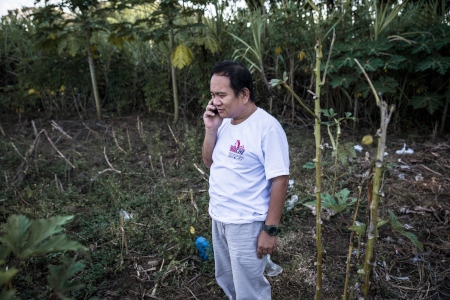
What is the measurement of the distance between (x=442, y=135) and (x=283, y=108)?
6.60 ft

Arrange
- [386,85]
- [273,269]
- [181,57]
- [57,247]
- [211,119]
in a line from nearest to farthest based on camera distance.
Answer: [57,247]
[211,119]
[273,269]
[386,85]
[181,57]

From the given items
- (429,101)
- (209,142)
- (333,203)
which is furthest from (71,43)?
(429,101)

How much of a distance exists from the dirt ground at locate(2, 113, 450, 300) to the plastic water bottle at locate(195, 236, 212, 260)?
5cm

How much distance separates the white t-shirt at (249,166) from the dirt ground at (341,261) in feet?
1.81

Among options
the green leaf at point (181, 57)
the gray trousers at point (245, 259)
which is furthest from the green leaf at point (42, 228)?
the green leaf at point (181, 57)

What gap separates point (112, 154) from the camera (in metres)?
4.18

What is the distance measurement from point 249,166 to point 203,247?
101 centimetres

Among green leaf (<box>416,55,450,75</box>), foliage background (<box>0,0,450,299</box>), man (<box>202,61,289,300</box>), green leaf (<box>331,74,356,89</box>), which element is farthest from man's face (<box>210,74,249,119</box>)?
green leaf (<box>416,55,450,75</box>)

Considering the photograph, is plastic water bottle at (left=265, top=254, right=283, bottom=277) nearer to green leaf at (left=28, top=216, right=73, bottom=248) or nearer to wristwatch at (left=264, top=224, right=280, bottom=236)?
wristwatch at (left=264, top=224, right=280, bottom=236)

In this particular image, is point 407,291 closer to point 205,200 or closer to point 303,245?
point 303,245

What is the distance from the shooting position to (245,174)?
1.65m

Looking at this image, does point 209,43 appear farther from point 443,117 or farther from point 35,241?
point 35,241

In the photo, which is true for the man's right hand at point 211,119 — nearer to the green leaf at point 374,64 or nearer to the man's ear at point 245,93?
the man's ear at point 245,93

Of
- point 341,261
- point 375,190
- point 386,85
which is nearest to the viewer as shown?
point 375,190
